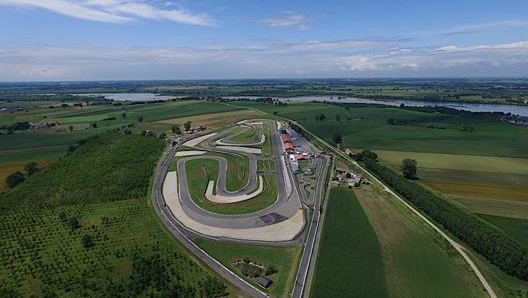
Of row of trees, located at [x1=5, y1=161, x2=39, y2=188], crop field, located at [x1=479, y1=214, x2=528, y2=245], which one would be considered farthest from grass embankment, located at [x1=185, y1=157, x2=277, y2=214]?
crop field, located at [x1=479, y1=214, x2=528, y2=245]

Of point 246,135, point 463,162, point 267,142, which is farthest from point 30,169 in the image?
point 463,162

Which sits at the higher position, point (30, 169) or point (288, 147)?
point (288, 147)

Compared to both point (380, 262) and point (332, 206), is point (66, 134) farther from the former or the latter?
point (380, 262)

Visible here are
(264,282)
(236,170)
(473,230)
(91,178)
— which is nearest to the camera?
(264,282)

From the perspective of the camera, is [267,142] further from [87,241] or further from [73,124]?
[73,124]

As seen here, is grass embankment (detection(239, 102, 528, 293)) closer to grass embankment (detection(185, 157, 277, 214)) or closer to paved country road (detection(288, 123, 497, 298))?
paved country road (detection(288, 123, 497, 298))

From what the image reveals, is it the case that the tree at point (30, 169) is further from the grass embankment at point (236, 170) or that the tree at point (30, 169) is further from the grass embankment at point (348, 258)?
the grass embankment at point (348, 258)
